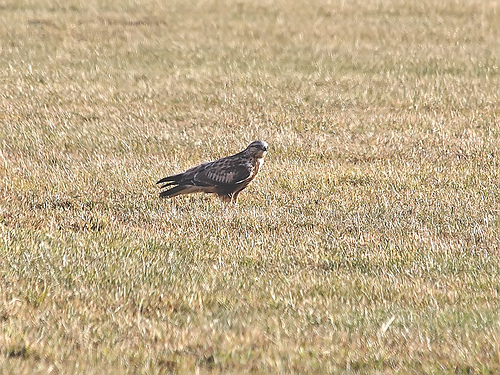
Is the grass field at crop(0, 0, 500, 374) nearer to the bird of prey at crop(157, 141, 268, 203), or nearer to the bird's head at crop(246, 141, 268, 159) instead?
the bird of prey at crop(157, 141, 268, 203)

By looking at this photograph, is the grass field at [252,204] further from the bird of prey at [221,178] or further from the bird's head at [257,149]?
the bird's head at [257,149]

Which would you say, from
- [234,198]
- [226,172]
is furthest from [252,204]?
[226,172]

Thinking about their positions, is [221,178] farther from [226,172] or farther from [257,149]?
[257,149]

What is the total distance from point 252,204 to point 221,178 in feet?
1.95

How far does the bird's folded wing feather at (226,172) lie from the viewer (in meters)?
9.73

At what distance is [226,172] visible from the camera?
9.78m

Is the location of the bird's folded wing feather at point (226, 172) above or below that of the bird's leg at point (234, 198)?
above

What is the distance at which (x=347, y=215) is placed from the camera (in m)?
9.45

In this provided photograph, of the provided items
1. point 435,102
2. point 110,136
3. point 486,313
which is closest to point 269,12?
point 435,102

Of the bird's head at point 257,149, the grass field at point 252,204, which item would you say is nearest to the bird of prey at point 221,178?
the bird's head at point 257,149

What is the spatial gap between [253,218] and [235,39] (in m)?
14.3

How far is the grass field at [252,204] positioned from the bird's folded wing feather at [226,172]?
1.13 feet

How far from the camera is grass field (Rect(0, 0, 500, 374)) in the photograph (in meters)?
5.55

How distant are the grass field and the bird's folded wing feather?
0.35 metres
